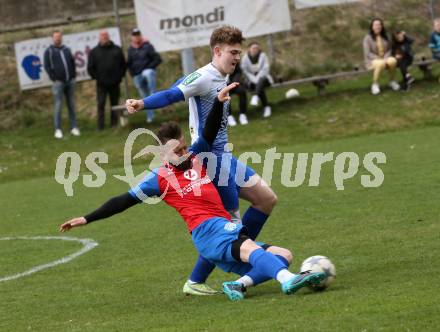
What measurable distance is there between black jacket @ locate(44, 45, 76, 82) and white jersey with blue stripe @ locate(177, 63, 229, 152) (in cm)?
1354

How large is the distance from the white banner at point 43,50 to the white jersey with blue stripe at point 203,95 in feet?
47.6

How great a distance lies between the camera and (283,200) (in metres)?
13.6

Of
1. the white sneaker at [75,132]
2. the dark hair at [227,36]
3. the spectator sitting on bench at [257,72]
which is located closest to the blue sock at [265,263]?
the dark hair at [227,36]

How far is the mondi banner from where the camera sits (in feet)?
72.9

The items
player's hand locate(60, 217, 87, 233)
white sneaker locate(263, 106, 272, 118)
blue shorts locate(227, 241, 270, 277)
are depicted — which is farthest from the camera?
white sneaker locate(263, 106, 272, 118)

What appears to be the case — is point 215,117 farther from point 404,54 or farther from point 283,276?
point 404,54

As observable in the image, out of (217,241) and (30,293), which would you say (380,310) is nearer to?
(217,241)

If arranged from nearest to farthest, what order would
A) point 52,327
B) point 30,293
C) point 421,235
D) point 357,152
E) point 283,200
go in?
point 52,327
point 30,293
point 421,235
point 283,200
point 357,152

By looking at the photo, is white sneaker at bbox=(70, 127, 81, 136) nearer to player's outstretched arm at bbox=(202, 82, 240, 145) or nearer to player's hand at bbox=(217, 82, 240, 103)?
player's outstretched arm at bbox=(202, 82, 240, 145)

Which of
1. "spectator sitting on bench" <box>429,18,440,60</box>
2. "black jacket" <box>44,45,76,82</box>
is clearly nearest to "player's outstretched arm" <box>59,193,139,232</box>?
"black jacket" <box>44,45,76,82</box>

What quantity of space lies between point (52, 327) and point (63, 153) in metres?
14.1

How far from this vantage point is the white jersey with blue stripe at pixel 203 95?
8047 mm

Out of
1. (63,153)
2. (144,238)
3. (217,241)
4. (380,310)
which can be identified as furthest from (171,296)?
(63,153)
